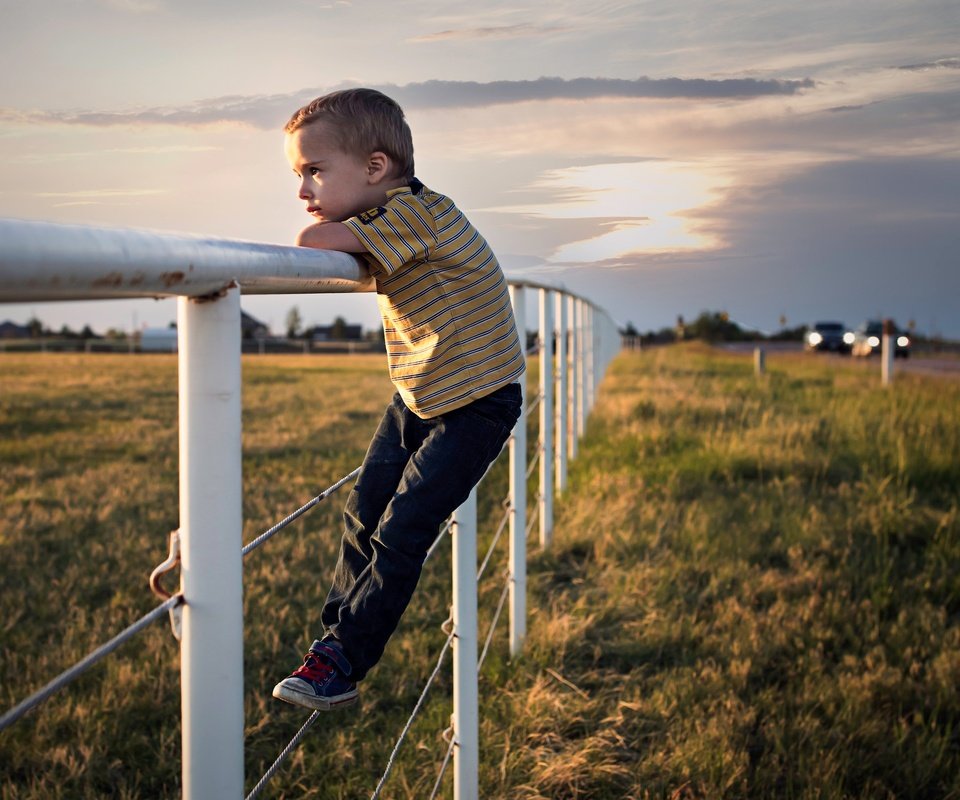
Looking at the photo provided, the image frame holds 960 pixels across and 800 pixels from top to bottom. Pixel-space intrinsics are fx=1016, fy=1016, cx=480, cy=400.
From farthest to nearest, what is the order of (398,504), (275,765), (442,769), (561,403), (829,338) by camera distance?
1. (829,338)
2. (561,403)
3. (442,769)
4. (398,504)
5. (275,765)

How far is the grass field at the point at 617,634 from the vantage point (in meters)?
2.83

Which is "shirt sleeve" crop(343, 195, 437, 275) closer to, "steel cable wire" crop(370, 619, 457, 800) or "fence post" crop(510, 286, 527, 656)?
"steel cable wire" crop(370, 619, 457, 800)

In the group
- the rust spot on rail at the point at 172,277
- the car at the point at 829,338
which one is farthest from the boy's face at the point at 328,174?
the car at the point at 829,338

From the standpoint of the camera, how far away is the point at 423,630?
3924 millimetres

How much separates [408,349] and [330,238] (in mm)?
338

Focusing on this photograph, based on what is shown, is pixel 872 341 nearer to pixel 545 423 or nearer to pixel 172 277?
pixel 545 423

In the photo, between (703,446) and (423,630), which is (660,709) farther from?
(703,446)

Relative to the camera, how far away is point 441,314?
1.87m

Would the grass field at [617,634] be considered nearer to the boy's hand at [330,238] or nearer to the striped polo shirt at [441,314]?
the striped polo shirt at [441,314]

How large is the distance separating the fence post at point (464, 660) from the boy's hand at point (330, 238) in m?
1.04

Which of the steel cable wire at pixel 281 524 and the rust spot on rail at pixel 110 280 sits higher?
the rust spot on rail at pixel 110 280

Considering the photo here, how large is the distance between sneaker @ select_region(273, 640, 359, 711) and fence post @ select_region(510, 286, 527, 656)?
1983 millimetres

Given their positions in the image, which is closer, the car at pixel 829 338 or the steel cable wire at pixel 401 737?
the steel cable wire at pixel 401 737

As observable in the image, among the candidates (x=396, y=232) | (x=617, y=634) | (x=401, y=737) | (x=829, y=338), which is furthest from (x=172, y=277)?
(x=829, y=338)
